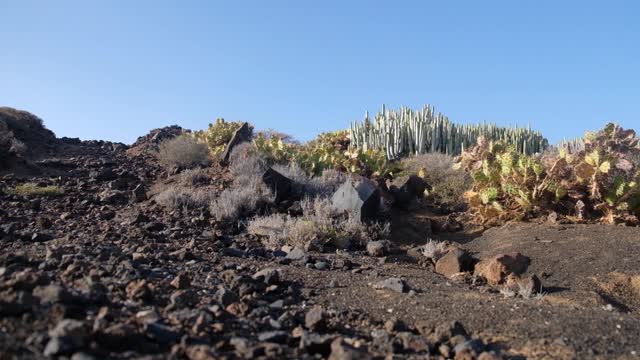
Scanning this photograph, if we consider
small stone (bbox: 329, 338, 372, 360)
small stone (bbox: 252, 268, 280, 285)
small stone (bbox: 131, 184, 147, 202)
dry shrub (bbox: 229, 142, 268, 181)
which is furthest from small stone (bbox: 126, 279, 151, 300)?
dry shrub (bbox: 229, 142, 268, 181)

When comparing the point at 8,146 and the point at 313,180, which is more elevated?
the point at 8,146

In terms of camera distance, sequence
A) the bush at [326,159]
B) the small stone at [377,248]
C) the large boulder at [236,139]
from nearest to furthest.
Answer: the small stone at [377,248] < the bush at [326,159] < the large boulder at [236,139]

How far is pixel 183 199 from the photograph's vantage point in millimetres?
9156

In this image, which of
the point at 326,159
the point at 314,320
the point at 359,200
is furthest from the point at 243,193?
the point at 314,320

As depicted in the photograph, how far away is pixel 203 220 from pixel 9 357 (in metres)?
5.67

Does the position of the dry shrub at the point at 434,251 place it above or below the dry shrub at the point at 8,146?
below

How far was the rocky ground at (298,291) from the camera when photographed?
3.27m

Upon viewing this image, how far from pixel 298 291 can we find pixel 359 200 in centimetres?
351

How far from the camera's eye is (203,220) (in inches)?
330

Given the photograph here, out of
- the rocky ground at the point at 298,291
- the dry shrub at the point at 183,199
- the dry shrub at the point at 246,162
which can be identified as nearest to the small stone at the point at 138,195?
the dry shrub at the point at 183,199

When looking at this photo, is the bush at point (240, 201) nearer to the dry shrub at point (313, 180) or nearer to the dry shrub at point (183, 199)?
the dry shrub at point (183, 199)

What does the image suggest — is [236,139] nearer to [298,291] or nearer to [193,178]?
[193,178]

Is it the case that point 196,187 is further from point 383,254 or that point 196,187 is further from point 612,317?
point 612,317

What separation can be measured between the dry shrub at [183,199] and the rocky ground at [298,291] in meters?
0.17
